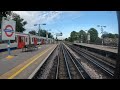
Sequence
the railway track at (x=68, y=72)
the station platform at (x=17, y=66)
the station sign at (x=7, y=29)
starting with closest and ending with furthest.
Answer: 1. the station platform at (x=17, y=66)
2. the railway track at (x=68, y=72)
3. the station sign at (x=7, y=29)

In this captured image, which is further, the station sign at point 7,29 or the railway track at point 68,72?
the station sign at point 7,29

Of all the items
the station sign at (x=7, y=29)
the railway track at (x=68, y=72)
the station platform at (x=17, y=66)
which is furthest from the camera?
the station sign at (x=7, y=29)

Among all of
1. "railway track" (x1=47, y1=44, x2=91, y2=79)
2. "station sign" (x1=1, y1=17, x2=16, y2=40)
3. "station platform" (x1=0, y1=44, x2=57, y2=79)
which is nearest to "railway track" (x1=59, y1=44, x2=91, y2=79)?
"railway track" (x1=47, y1=44, x2=91, y2=79)

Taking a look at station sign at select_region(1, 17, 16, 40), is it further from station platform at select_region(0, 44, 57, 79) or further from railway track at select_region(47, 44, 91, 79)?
railway track at select_region(47, 44, 91, 79)

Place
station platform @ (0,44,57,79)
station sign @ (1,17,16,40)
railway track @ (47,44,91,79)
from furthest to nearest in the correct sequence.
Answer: station sign @ (1,17,16,40) → railway track @ (47,44,91,79) → station platform @ (0,44,57,79)

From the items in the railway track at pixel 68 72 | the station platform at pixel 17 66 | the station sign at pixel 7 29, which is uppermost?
the station sign at pixel 7 29

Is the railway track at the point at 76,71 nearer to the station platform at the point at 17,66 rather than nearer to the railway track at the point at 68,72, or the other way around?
the railway track at the point at 68,72

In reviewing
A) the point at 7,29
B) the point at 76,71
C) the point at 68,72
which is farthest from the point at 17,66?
the point at 7,29

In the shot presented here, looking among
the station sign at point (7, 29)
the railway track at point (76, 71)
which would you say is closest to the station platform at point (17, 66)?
the station sign at point (7, 29)

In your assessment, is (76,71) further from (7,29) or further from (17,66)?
(7,29)
